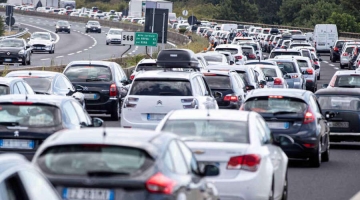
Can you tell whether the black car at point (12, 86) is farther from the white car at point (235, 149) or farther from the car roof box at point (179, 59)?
the car roof box at point (179, 59)

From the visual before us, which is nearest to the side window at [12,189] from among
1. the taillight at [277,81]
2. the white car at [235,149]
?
the white car at [235,149]

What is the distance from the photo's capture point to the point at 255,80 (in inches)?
1129

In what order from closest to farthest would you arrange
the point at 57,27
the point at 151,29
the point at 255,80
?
the point at 255,80, the point at 151,29, the point at 57,27

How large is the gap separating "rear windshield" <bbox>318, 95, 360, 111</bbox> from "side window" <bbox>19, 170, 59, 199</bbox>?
1620 centimetres

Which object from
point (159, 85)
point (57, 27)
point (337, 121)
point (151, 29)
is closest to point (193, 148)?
point (159, 85)

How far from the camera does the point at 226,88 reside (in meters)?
24.2

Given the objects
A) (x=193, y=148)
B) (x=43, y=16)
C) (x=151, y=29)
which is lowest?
(x=43, y=16)

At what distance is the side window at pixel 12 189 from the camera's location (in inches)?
215

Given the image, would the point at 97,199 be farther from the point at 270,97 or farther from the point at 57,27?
the point at 57,27

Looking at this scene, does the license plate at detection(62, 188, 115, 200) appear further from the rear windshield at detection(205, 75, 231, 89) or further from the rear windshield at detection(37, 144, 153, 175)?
the rear windshield at detection(205, 75, 231, 89)

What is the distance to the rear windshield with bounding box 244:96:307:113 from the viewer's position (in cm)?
1761

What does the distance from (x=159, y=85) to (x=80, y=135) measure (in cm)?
1070

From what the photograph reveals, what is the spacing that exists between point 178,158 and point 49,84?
48.6 feet

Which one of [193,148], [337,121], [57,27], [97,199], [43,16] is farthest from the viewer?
[43,16]
